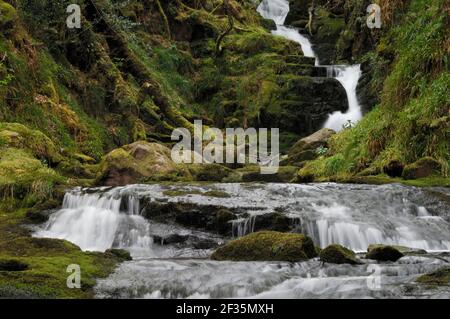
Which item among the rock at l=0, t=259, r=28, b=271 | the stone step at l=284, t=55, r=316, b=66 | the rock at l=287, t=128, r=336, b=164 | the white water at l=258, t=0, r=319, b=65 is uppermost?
the white water at l=258, t=0, r=319, b=65

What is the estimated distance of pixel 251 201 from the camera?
9.92 metres

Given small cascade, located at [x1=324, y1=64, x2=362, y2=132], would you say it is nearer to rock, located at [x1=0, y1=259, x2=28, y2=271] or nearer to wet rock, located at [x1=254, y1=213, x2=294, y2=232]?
wet rock, located at [x1=254, y1=213, x2=294, y2=232]

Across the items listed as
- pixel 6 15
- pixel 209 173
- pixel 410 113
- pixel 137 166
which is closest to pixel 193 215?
pixel 137 166

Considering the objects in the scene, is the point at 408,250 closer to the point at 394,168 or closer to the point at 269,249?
the point at 269,249

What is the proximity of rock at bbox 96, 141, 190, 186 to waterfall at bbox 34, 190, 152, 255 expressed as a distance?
165 centimetres

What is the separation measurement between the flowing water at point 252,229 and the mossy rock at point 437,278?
0.19 metres

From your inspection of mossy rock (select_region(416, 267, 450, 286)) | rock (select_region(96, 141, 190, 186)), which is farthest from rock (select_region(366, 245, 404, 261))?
rock (select_region(96, 141, 190, 186))

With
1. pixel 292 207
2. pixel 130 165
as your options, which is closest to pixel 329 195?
pixel 292 207

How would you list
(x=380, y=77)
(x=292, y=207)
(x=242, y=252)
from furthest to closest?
(x=380, y=77), (x=292, y=207), (x=242, y=252)

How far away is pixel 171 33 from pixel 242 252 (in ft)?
63.3

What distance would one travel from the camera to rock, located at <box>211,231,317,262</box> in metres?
7.07

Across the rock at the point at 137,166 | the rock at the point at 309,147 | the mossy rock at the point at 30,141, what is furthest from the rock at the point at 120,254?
the rock at the point at 309,147

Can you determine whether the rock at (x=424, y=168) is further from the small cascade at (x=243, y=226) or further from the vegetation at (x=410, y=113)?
the small cascade at (x=243, y=226)
